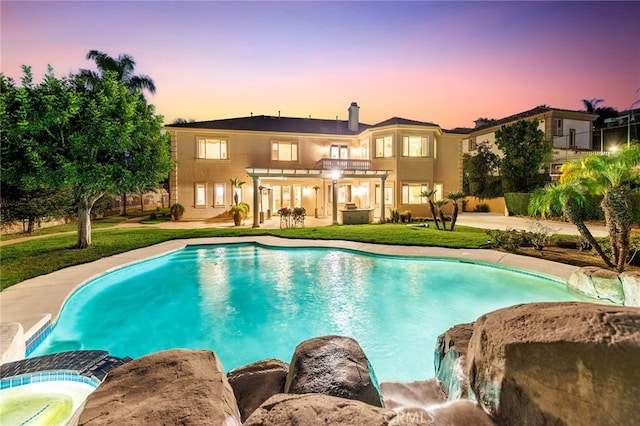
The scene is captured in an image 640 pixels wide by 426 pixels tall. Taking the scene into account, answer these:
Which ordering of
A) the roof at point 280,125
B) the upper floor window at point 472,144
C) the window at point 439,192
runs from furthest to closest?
the upper floor window at point 472,144, the window at point 439,192, the roof at point 280,125

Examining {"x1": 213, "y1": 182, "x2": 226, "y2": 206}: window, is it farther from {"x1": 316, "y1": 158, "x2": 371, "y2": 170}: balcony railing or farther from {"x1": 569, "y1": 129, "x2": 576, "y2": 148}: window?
{"x1": 569, "y1": 129, "x2": 576, "y2": 148}: window

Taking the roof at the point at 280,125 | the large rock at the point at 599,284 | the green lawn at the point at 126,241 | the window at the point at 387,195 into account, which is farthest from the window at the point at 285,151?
the large rock at the point at 599,284

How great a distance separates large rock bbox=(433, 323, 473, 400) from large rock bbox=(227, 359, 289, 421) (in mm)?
1785

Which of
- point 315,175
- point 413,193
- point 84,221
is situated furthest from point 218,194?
point 413,193

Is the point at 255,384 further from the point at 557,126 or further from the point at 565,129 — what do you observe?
the point at 565,129

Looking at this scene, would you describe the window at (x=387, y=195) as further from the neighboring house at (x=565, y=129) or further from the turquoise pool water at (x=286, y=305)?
the turquoise pool water at (x=286, y=305)

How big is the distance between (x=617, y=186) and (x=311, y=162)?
64.6ft

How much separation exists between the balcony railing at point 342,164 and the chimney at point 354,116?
15.2 ft

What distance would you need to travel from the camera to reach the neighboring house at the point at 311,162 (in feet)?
77.8

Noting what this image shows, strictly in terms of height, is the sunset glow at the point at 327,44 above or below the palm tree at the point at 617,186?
above

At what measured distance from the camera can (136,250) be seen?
12.9 meters

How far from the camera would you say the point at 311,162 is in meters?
26.0

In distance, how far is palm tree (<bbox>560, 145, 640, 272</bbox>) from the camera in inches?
344

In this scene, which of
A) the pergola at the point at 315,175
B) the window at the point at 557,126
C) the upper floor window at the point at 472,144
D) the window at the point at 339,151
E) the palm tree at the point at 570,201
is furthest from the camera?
the upper floor window at the point at 472,144
